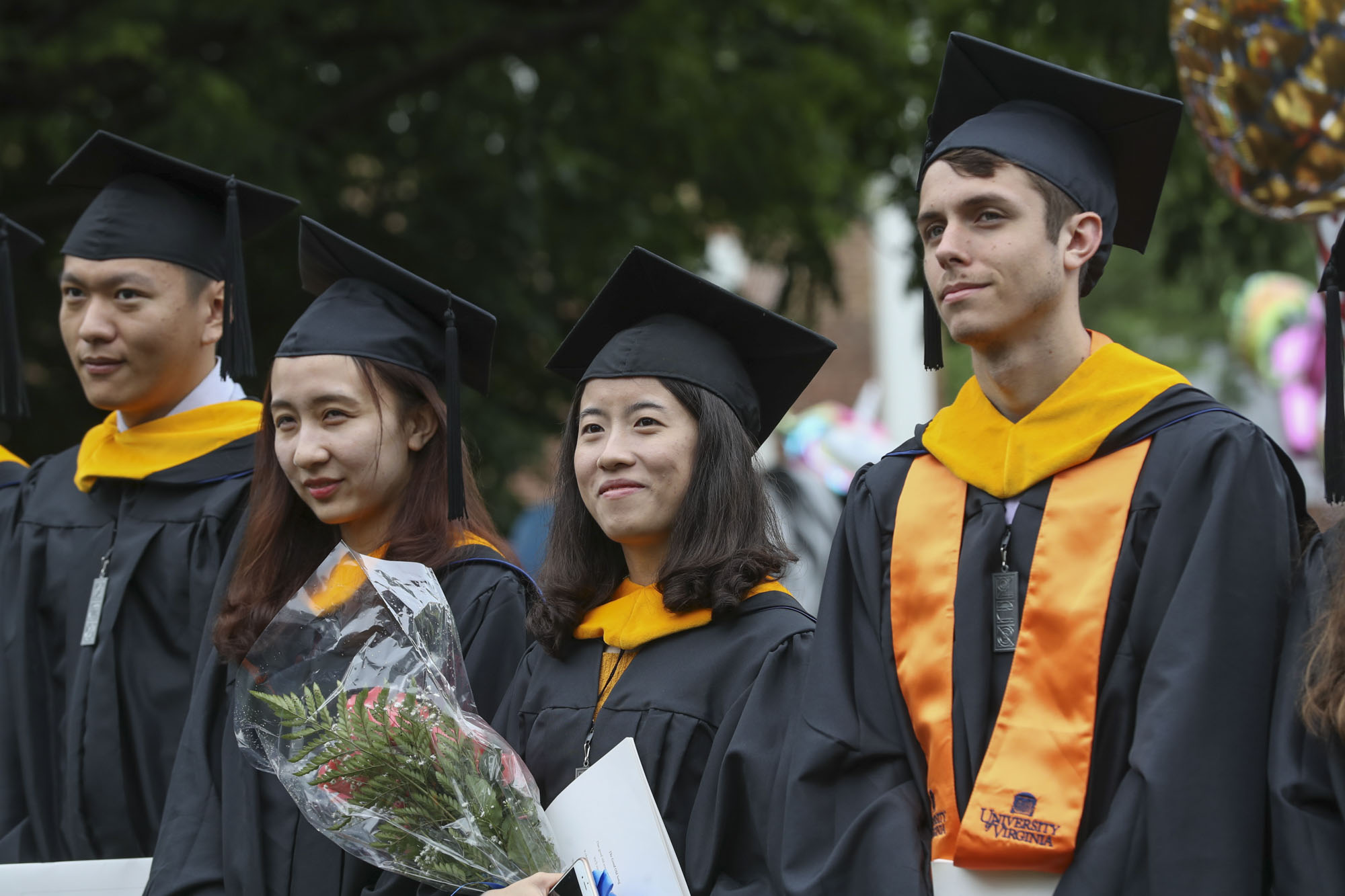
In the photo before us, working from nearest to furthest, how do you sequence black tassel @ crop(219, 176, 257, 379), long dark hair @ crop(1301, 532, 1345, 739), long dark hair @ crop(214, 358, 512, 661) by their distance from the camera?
long dark hair @ crop(1301, 532, 1345, 739)
long dark hair @ crop(214, 358, 512, 661)
black tassel @ crop(219, 176, 257, 379)

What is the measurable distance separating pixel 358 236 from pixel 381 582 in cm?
517

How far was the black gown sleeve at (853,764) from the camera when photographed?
2.61 m

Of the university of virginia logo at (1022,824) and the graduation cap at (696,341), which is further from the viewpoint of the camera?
Answer: the graduation cap at (696,341)

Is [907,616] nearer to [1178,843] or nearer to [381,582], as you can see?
[1178,843]

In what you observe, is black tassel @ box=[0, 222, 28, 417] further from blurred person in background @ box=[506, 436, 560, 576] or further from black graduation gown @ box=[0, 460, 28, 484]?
blurred person in background @ box=[506, 436, 560, 576]

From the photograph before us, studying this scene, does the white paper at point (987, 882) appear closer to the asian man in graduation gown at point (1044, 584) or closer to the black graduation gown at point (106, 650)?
the asian man in graduation gown at point (1044, 584)

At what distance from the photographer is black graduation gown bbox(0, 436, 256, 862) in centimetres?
378

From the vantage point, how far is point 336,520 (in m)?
3.51

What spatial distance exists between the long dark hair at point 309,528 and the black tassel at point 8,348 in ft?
3.79

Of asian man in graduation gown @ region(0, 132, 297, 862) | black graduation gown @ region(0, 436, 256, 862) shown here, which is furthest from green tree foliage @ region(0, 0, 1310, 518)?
black graduation gown @ region(0, 436, 256, 862)

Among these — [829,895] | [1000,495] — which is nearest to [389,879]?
[829,895]

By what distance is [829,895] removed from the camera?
2.60 meters

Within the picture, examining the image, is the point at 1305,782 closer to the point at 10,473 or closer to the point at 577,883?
the point at 577,883

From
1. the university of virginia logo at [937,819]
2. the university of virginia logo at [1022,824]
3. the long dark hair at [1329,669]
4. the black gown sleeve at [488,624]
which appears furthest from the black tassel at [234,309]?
the long dark hair at [1329,669]
